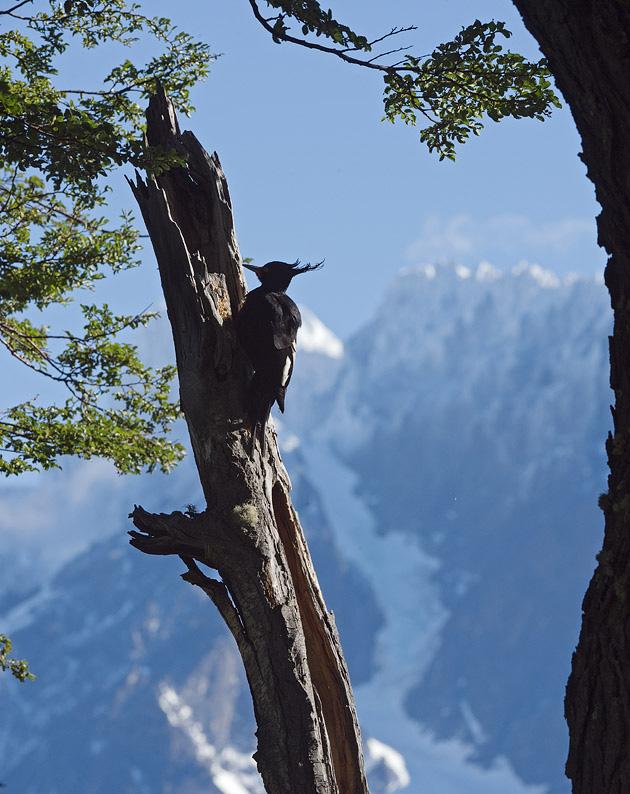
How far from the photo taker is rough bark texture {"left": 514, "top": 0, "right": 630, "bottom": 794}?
3.42m

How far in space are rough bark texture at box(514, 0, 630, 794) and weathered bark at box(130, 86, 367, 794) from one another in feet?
5.90

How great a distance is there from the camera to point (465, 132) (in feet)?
23.8

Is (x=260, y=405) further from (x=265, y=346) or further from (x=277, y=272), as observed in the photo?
(x=277, y=272)

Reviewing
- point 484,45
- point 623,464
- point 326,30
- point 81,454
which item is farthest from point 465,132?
point 81,454

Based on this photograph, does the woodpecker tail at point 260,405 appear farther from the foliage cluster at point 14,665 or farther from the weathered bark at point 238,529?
the foliage cluster at point 14,665

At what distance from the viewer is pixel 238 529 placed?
5465 millimetres

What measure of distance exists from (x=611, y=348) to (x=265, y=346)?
2.90 meters

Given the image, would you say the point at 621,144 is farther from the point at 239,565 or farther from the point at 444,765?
the point at 444,765

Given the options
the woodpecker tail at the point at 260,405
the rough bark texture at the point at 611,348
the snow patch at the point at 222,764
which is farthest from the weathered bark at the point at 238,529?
the snow patch at the point at 222,764

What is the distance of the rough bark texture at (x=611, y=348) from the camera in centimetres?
342

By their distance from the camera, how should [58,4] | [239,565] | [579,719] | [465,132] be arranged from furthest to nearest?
1. [58,4]
2. [465,132]
3. [239,565]
4. [579,719]

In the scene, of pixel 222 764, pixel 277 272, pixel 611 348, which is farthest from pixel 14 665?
pixel 222 764

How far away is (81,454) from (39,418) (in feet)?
1.83

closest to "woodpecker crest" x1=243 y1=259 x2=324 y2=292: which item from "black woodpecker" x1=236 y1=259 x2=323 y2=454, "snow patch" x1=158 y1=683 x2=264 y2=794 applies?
A: "black woodpecker" x1=236 y1=259 x2=323 y2=454
